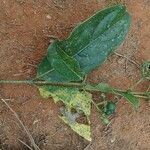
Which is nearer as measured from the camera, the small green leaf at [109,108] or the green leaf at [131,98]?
the green leaf at [131,98]

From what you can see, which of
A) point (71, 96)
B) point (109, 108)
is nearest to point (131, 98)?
point (109, 108)

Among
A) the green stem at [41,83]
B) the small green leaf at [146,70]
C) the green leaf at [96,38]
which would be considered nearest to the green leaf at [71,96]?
the green stem at [41,83]

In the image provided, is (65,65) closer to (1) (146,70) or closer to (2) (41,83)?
(2) (41,83)

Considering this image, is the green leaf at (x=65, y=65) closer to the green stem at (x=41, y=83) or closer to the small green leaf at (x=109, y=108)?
the green stem at (x=41, y=83)

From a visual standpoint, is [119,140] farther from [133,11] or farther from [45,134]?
[133,11]

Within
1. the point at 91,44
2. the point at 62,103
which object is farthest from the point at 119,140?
the point at 91,44

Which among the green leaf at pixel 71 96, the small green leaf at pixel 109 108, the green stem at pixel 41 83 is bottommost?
the small green leaf at pixel 109 108
